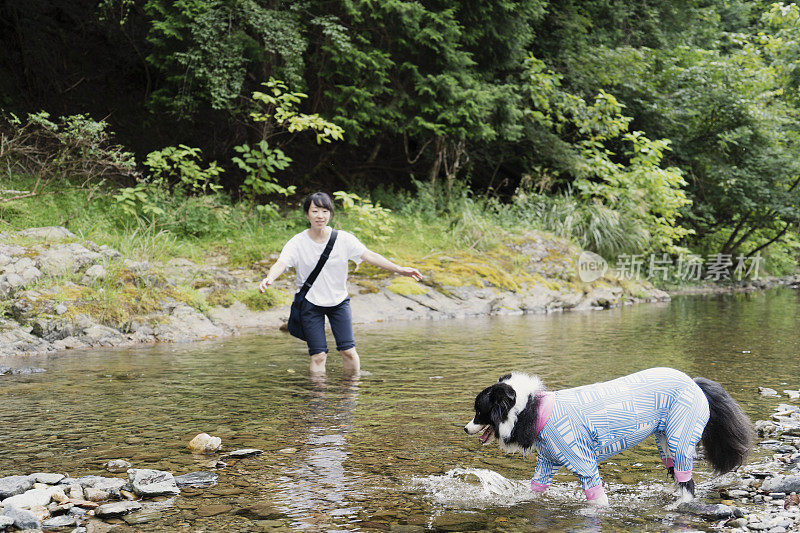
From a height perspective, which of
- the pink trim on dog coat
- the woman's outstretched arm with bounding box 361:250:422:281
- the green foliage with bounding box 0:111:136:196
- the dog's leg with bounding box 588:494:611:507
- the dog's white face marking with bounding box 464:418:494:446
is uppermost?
the green foliage with bounding box 0:111:136:196

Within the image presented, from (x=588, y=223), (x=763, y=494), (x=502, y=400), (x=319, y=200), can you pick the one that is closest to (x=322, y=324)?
(x=319, y=200)

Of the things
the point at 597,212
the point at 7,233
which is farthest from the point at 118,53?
the point at 597,212

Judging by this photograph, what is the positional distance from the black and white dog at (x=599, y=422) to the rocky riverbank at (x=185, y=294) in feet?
24.1

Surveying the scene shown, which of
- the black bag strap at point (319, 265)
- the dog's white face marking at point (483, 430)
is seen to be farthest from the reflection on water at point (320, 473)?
the black bag strap at point (319, 265)

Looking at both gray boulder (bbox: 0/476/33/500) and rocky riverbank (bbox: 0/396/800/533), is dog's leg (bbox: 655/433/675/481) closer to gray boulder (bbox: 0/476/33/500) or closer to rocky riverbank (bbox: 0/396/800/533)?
rocky riverbank (bbox: 0/396/800/533)

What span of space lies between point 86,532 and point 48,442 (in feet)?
5.93

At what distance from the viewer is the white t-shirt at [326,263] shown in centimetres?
722

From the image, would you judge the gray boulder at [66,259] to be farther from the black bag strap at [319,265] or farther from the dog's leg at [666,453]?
the dog's leg at [666,453]

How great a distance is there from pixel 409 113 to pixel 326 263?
10956mm

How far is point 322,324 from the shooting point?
24.6ft

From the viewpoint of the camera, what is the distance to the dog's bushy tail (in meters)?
3.89

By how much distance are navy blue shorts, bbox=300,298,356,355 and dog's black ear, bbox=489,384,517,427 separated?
12.5 feet

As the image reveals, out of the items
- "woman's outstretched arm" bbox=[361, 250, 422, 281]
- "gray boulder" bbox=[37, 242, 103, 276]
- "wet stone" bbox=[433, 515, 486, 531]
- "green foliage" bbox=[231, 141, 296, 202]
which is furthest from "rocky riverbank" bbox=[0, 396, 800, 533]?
"green foliage" bbox=[231, 141, 296, 202]

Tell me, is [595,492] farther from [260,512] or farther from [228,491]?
Answer: [228,491]
